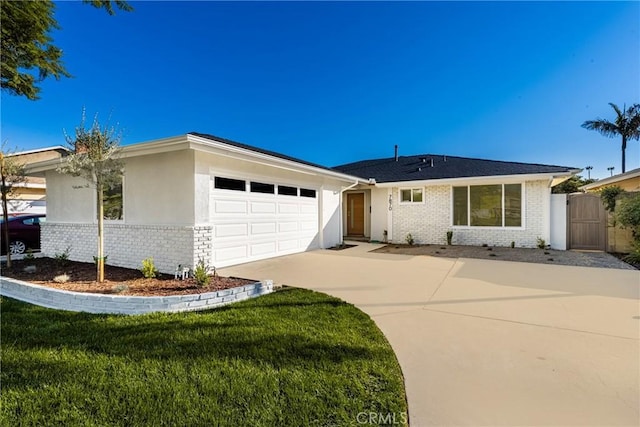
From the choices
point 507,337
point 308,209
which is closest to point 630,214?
point 507,337

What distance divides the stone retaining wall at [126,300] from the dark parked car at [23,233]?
743cm

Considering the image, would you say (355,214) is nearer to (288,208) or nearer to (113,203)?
(288,208)

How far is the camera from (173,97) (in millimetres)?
13281

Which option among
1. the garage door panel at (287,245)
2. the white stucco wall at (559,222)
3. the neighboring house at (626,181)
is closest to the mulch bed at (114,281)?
the garage door panel at (287,245)

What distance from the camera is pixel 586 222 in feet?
33.6

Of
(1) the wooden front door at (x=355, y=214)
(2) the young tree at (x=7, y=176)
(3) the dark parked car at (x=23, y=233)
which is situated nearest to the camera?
(2) the young tree at (x=7, y=176)

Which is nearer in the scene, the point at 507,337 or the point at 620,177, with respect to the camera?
the point at 507,337

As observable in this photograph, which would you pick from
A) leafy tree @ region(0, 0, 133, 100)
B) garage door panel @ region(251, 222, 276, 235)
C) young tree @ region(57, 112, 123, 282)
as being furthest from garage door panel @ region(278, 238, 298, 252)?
leafy tree @ region(0, 0, 133, 100)

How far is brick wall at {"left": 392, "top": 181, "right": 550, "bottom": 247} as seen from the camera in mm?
10695

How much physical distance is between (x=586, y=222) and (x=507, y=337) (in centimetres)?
995

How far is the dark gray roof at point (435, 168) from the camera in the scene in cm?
1116

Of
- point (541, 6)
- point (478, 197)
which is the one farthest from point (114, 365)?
point (478, 197)

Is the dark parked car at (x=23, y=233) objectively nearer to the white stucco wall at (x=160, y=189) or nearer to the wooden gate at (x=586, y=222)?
the white stucco wall at (x=160, y=189)

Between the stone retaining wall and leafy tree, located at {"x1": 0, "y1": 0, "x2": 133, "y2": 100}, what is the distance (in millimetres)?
4417
